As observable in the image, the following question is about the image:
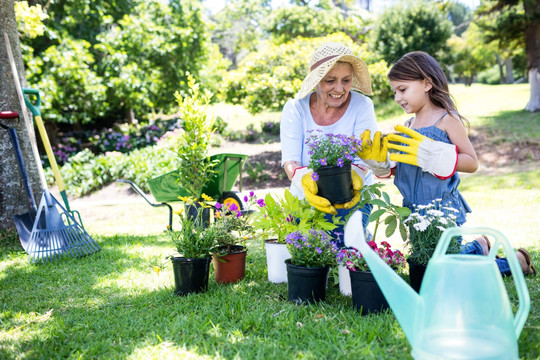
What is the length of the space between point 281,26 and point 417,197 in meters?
13.3

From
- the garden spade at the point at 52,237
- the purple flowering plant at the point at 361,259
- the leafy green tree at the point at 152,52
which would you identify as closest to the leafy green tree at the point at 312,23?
the leafy green tree at the point at 152,52

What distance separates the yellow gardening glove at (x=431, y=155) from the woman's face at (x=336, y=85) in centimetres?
54

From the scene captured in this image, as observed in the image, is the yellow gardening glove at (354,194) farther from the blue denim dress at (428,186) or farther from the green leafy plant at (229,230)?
the green leafy plant at (229,230)

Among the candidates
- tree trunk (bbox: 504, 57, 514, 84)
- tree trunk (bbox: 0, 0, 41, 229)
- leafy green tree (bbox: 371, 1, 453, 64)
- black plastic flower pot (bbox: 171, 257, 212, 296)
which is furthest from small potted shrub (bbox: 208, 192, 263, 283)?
tree trunk (bbox: 504, 57, 514, 84)

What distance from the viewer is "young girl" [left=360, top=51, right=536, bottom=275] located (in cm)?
218

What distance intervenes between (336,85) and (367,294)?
4.04 ft

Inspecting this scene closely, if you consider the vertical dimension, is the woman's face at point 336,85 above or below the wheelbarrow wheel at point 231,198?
above

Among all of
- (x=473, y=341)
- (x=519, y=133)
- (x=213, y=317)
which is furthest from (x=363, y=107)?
(x=519, y=133)

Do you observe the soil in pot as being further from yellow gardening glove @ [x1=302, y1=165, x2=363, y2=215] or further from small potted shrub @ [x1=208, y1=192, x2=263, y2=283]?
yellow gardening glove @ [x1=302, y1=165, x2=363, y2=215]

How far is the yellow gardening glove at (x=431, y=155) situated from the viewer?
2076 millimetres

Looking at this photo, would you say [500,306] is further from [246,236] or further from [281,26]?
[281,26]

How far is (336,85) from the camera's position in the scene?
255cm

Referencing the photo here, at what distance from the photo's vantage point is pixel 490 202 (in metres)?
5.32

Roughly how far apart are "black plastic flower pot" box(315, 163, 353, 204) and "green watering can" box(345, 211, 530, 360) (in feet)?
2.42
